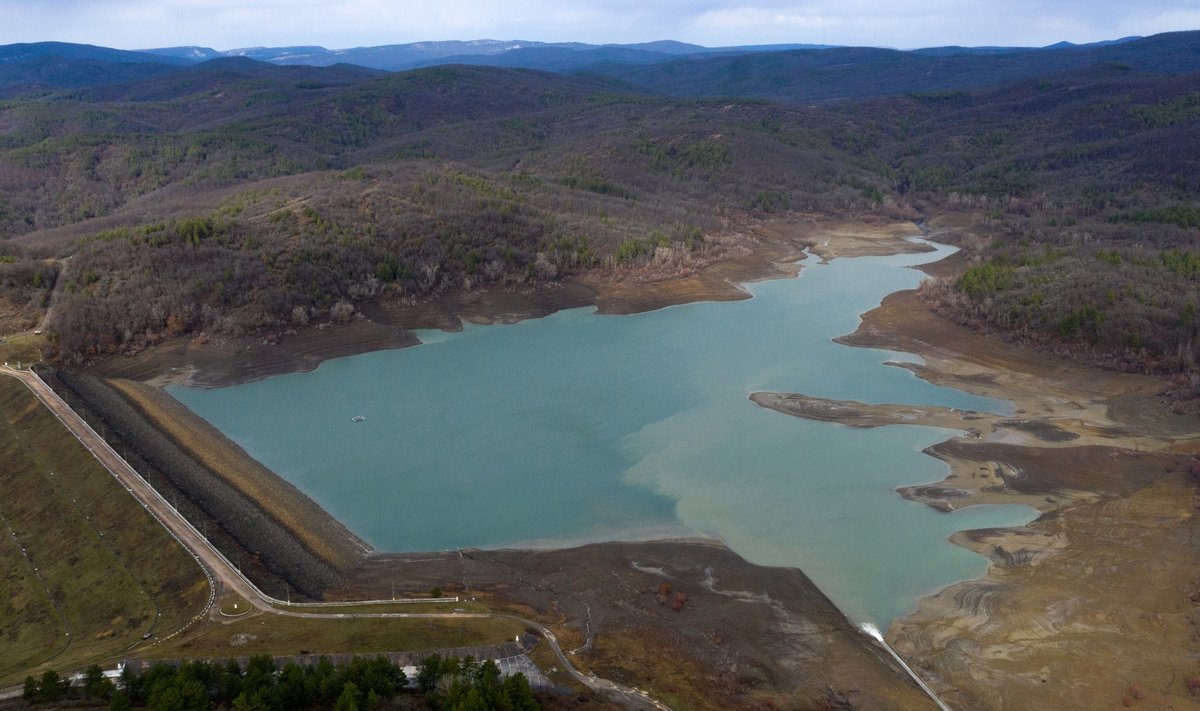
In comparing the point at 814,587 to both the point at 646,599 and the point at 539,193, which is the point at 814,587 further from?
the point at 539,193

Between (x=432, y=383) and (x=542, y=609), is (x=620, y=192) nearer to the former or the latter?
(x=432, y=383)

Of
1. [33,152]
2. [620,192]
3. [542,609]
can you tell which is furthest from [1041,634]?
[33,152]

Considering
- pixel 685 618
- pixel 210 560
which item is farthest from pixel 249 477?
pixel 685 618

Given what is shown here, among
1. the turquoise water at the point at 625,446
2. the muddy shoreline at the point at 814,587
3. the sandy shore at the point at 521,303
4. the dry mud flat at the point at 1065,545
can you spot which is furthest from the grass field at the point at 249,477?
the dry mud flat at the point at 1065,545

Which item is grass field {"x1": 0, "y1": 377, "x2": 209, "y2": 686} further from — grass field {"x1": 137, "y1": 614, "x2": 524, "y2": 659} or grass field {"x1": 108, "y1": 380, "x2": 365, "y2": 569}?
grass field {"x1": 108, "y1": 380, "x2": 365, "y2": 569}

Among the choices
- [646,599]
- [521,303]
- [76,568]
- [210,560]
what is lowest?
[646,599]
